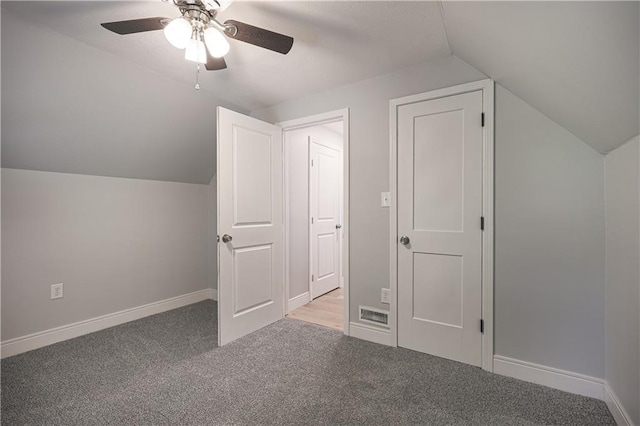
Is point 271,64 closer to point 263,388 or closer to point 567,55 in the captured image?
point 567,55

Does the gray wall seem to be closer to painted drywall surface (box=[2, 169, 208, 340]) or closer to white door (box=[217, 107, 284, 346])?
white door (box=[217, 107, 284, 346])

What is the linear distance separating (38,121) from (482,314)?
3534 mm

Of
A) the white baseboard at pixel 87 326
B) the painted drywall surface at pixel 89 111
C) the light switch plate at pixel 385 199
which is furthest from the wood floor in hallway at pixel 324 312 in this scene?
the painted drywall surface at pixel 89 111

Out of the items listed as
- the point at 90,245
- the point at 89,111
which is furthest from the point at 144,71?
the point at 90,245

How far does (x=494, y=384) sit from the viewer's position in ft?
6.05

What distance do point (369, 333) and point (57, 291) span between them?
2.77m

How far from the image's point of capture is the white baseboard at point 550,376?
1.71 m

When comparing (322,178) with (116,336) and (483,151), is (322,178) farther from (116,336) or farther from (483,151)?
(116,336)

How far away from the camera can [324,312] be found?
3209mm

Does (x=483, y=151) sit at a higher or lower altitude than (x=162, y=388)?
higher

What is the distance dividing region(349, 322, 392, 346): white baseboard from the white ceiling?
2147 millimetres

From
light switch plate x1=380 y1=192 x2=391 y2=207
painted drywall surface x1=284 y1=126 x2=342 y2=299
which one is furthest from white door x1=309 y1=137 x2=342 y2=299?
light switch plate x1=380 y1=192 x2=391 y2=207

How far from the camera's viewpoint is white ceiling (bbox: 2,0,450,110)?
1584mm

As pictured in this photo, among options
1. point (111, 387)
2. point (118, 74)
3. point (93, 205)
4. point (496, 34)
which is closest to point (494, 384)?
point (496, 34)
